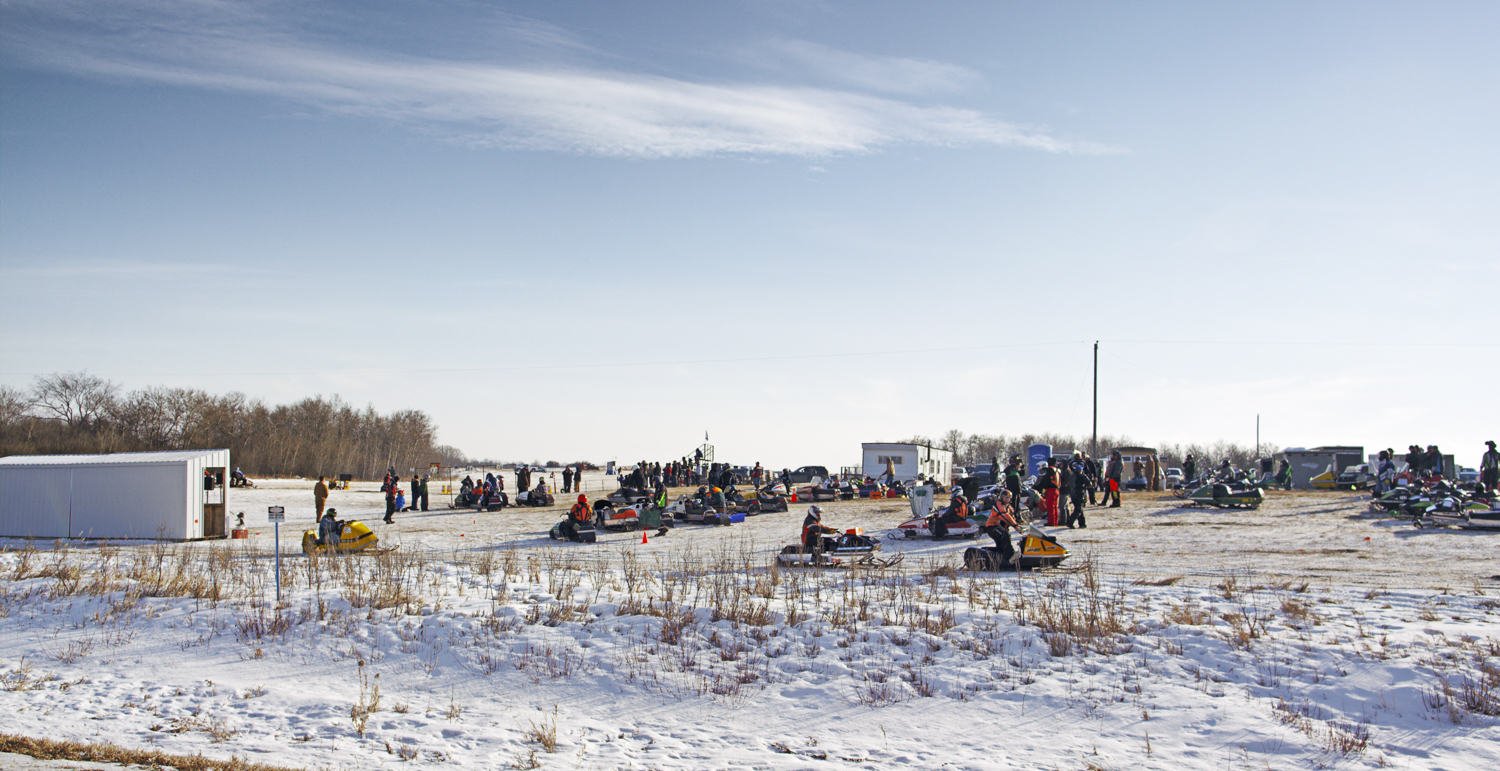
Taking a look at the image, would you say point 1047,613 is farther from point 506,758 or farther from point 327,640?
point 327,640

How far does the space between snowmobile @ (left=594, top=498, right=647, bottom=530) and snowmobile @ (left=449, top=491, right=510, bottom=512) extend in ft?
37.6

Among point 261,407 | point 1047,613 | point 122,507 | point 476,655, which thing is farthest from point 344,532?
point 261,407

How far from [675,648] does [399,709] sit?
3170 mm

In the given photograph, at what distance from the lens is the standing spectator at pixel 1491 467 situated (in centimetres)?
2644

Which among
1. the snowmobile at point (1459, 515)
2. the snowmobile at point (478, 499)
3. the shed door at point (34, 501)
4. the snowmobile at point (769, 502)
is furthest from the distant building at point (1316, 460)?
the shed door at point (34, 501)

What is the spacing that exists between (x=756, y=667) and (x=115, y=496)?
23.3 m

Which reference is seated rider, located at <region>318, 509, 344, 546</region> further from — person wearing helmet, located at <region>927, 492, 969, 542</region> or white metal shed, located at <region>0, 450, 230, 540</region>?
person wearing helmet, located at <region>927, 492, 969, 542</region>

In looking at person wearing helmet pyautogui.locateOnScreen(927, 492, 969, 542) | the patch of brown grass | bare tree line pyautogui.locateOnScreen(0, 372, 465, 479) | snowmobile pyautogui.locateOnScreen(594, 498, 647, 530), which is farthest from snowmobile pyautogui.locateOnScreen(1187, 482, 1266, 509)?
bare tree line pyautogui.locateOnScreen(0, 372, 465, 479)

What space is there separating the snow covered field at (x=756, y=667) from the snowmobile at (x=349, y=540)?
4.04 m

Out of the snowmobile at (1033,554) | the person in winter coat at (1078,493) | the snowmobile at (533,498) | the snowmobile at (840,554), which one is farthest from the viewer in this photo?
the snowmobile at (533,498)

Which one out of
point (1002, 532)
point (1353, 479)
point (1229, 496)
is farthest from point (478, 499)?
point (1353, 479)

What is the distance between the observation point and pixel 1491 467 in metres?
26.7

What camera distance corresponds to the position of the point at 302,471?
250ft

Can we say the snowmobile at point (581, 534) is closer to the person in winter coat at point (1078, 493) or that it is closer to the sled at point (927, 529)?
the sled at point (927, 529)
